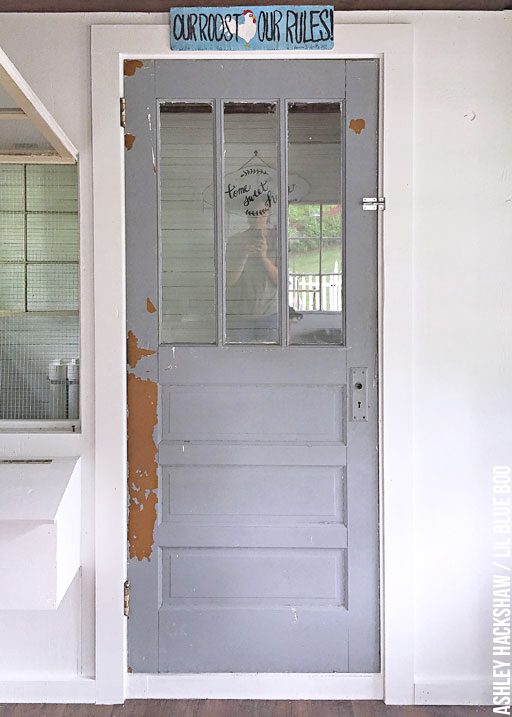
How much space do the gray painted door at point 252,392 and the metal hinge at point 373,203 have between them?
0.02m

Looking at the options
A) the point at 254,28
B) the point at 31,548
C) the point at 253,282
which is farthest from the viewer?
the point at 253,282

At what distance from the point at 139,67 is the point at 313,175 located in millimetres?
727

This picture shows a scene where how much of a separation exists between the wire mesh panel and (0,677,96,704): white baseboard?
983 millimetres

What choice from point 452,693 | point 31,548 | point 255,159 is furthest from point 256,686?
point 255,159

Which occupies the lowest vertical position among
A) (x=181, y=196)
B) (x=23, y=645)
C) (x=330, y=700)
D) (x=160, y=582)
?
(x=330, y=700)

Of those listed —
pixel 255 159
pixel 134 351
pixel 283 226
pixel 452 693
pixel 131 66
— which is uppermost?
pixel 131 66

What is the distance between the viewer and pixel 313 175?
2.44 meters

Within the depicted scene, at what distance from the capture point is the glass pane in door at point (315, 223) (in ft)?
7.97

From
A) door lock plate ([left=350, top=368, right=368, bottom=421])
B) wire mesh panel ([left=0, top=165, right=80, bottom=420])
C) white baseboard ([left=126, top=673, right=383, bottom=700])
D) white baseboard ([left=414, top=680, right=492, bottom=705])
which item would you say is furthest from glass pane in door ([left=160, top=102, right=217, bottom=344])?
white baseboard ([left=414, top=680, right=492, bottom=705])

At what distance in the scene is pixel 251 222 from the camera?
245 centimetres

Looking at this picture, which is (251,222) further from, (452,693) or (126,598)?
(452,693)

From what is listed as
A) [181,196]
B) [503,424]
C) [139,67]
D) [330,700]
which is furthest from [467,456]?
[139,67]

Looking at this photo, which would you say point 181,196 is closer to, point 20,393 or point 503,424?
point 20,393

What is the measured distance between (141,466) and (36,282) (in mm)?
777
